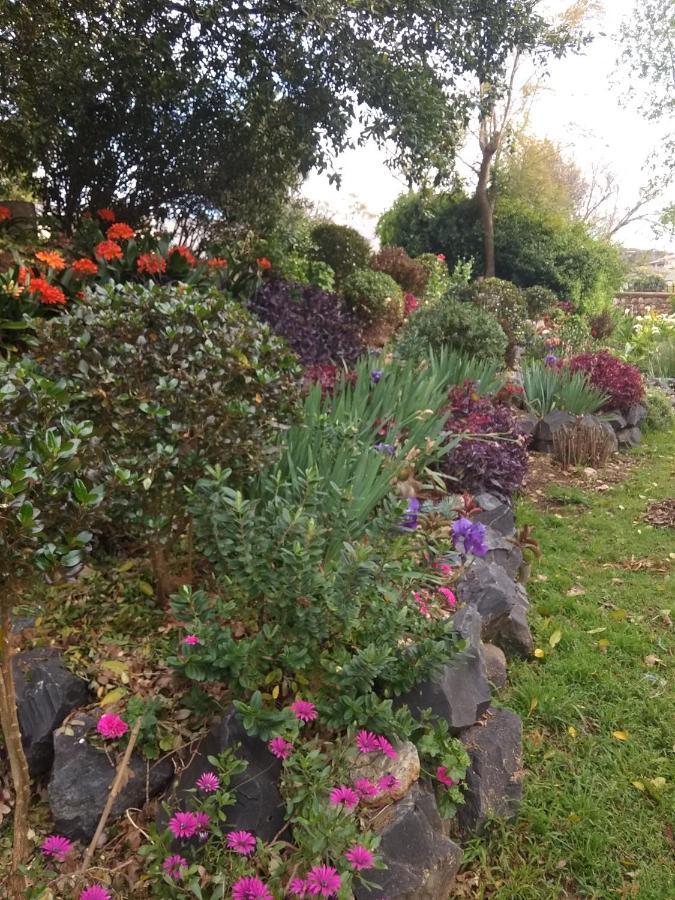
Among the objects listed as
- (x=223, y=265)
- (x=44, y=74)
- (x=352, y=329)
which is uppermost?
(x=44, y=74)

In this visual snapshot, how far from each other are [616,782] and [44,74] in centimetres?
718

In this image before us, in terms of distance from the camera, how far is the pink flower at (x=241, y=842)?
64.8 inches

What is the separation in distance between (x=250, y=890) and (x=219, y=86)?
24.0 feet

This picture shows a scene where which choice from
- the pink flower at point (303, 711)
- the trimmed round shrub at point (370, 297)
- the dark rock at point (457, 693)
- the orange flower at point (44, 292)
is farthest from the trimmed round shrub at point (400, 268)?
the pink flower at point (303, 711)

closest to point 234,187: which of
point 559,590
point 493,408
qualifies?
point 493,408

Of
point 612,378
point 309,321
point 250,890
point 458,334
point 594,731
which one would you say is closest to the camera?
point 250,890

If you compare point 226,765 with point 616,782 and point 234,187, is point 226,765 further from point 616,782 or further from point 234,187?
point 234,187

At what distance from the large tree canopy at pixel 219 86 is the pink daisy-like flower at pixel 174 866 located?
577cm

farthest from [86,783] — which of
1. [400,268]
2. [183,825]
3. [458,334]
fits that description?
[400,268]

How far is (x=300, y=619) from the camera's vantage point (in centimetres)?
200

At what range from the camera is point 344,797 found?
1.71 meters

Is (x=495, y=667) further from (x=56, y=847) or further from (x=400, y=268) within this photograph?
(x=400, y=268)

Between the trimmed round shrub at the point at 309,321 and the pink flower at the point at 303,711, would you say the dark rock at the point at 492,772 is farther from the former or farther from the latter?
the trimmed round shrub at the point at 309,321

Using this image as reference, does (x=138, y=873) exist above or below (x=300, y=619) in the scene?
below
